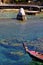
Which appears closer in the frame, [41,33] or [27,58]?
[27,58]

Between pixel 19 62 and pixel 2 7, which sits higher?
pixel 19 62

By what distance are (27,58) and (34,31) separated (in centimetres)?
1280

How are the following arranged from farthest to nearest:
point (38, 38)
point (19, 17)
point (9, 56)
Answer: point (19, 17) → point (38, 38) → point (9, 56)

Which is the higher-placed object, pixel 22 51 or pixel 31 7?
pixel 22 51

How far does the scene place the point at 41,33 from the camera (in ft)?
104

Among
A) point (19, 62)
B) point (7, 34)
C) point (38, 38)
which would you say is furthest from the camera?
point (7, 34)

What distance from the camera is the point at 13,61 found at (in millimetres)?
20125

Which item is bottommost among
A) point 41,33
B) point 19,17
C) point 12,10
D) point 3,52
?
point 12,10

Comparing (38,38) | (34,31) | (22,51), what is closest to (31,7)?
(34,31)

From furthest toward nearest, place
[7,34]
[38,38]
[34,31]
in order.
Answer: [34,31], [7,34], [38,38]

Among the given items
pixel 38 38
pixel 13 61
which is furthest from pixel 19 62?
pixel 38 38

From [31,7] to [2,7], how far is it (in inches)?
257

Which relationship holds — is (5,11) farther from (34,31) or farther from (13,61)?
(13,61)

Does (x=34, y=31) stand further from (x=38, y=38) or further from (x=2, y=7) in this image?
(x=2, y=7)
